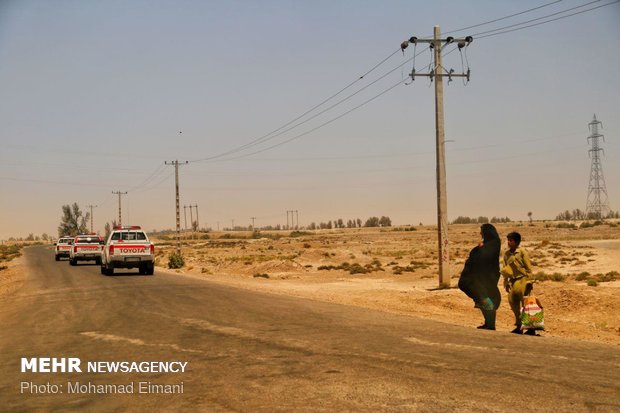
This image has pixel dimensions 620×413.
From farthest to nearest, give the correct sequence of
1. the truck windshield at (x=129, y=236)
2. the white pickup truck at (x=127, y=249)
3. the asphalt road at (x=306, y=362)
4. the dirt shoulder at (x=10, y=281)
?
the truck windshield at (x=129, y=236) → the white pickup truck at (x=127, y=249) → the dirt shoulder at (x=10, y=281) → the asphalt road at (x=306, y=362)

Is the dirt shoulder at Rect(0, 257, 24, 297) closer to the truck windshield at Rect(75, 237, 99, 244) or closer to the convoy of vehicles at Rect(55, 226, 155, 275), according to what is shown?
the convoy of vehicles at Rect(55, 226, 155, 275)

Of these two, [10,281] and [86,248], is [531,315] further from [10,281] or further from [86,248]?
[86,248]

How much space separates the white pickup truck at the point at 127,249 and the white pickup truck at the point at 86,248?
13801 millimetres

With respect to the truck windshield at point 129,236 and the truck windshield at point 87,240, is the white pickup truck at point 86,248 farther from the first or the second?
the truck windshield at point 129,236

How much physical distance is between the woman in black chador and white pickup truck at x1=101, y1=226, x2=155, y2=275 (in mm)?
22512

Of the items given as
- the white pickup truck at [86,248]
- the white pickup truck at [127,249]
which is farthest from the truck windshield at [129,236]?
the white pickup truck at [86,248]

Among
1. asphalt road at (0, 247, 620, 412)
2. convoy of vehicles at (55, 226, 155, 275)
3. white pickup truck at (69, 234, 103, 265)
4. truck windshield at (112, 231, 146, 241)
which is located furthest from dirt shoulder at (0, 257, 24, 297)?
asphalt road at (0, 247, 620, 412)

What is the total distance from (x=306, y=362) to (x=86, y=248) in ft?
131

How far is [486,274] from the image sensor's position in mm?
12188

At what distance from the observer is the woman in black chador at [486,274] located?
12203 millimetres

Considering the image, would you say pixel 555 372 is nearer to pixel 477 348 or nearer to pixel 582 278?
pixel 477 348

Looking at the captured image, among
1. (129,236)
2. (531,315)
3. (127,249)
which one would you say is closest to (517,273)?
(531,315)

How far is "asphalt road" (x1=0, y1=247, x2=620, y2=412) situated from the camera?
6.87m

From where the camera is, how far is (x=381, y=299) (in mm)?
20766
